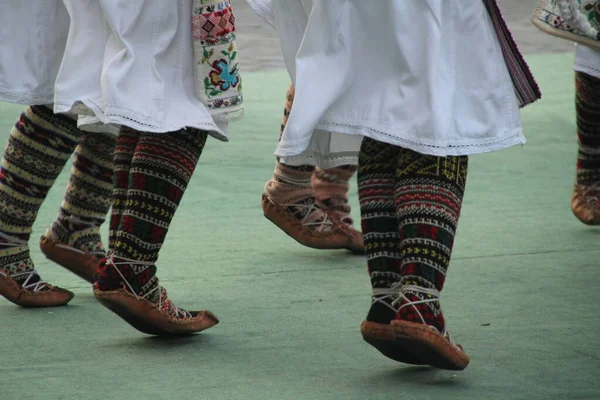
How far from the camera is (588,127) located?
10.3ft

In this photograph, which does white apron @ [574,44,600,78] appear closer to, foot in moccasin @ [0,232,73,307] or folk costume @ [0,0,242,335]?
folk costume @ [0,0,242,335]

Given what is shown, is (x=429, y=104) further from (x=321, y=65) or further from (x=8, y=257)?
(x=8, y=257)

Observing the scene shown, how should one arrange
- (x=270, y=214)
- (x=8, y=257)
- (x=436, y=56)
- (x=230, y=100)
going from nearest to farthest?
(x=436, y=56)
(x=230, y=100)
(x=8, y=257)
(x=270, y=214)

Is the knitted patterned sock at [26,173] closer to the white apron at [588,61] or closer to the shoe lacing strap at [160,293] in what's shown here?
the shoe lacing strap at [160,293]

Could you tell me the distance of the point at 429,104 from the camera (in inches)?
72.8

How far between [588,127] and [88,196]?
4.54ft

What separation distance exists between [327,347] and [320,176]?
0.97m

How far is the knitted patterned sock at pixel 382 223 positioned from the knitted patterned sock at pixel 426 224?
0.06 meters

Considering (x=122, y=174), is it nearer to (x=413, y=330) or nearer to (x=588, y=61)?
(x=413, y=330)

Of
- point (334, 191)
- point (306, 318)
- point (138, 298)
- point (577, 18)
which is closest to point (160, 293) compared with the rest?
point (138, 298)

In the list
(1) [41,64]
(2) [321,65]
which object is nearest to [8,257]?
(1) [41,64]

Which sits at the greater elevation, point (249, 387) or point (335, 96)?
point (335, 96)

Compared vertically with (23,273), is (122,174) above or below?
above

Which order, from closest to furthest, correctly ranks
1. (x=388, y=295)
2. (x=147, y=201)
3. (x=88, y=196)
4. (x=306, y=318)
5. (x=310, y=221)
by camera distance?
(x=388, y=295) < (x=147, y=201) < (x=306, y=318) < (x=88, y=196) < (x=310, y=221)
